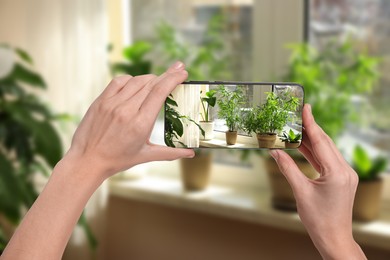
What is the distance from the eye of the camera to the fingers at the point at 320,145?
2.19 ft

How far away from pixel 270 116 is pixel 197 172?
1437mm

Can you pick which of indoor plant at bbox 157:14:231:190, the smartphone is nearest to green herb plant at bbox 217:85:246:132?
the smartphone

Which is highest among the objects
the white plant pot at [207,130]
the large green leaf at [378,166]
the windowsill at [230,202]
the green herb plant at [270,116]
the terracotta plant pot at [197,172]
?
the green herb plant at [270,116]

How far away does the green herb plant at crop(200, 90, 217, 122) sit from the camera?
730 mm

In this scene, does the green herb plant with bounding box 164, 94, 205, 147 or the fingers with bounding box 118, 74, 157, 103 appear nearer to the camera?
the fingers with bounding box 118, 74, 157, 103

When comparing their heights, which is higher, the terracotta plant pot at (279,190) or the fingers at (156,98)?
the fingers at (156,98)

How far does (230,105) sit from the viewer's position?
0.74m

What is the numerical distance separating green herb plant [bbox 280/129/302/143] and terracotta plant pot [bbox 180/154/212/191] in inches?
55.6

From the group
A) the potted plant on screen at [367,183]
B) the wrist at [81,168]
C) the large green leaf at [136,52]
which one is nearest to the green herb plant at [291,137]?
the wrist at [81,168]

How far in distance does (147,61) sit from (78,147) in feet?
5.30

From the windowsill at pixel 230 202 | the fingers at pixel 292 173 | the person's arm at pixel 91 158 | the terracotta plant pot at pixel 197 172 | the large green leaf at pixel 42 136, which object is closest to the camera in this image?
the person's arm at pixel 91 158

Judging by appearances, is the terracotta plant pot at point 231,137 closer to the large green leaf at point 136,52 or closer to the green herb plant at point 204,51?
the green herb plant at point 204,51

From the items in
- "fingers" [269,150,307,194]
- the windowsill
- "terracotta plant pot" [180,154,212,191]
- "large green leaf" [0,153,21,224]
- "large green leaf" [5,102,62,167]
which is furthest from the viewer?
Result: "terracotta plant pot" [180,154,212,191]

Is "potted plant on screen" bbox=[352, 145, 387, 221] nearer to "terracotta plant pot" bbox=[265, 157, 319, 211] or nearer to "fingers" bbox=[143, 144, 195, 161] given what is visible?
"terracotta plant pot" bbox=[265, 157, 319, 211]
